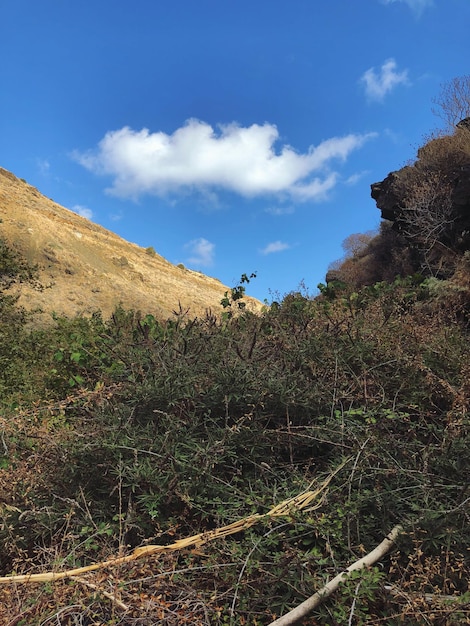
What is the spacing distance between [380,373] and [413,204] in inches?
304

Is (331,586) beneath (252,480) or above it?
beneath

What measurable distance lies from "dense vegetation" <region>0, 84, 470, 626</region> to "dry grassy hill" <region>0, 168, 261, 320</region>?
849 inches

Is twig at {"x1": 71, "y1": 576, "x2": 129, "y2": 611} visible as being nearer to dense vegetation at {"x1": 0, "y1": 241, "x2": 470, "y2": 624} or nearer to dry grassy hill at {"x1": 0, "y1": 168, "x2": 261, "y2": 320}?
dense vegetation at {"x1": 0, "y1": 241, "x2": 470, "y2": 624}

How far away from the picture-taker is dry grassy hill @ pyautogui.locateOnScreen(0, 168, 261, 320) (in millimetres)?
29188

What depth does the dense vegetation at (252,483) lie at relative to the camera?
1.84 metres

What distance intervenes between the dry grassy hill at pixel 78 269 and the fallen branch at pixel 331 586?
22.8m

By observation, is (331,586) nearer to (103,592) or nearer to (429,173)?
(103,592)

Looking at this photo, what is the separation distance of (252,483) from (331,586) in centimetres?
75

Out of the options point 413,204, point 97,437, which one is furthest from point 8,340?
point 413,204

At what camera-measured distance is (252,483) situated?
97.5 inches

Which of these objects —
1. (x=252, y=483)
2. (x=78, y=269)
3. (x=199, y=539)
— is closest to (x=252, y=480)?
(x=252, y=483)

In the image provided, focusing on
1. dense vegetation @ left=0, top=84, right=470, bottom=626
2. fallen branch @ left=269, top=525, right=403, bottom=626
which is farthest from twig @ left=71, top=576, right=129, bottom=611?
fallen branch @ left=269, top=525, right=403, bottom=626

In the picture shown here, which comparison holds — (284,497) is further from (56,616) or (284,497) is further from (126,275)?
(126,275)

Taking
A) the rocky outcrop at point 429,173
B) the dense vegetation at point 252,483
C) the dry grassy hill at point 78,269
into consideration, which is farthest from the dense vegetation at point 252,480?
the dry grassy hill at point 78,269
